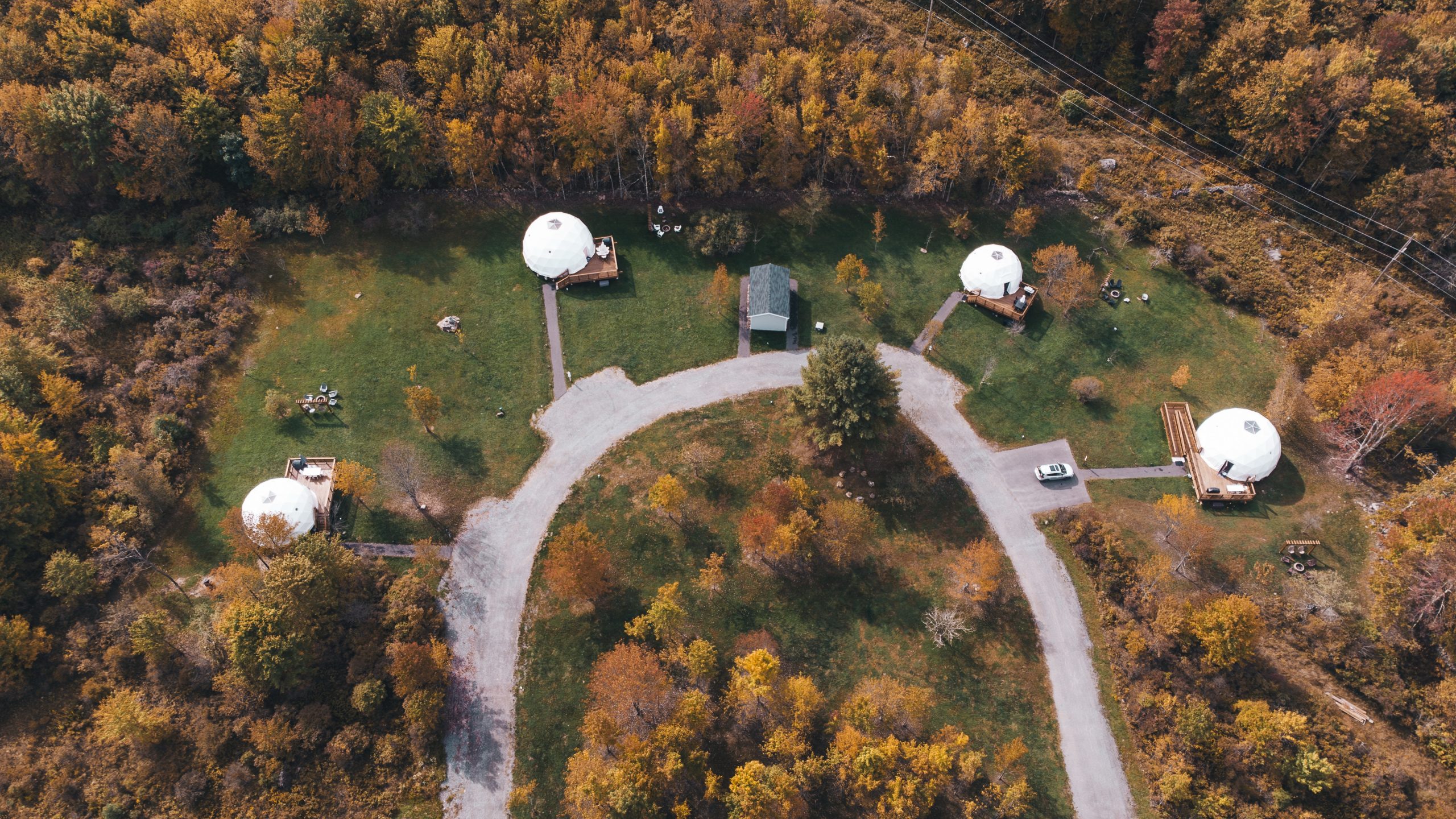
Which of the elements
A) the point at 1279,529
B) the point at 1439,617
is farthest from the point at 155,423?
the point at 1439,617

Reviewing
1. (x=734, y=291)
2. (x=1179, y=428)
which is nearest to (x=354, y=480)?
(x=734, y=291)

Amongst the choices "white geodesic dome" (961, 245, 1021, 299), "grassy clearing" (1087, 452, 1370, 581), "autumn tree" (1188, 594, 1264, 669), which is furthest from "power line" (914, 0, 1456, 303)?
"autumn tree" (1188, 594, 1264, 669)

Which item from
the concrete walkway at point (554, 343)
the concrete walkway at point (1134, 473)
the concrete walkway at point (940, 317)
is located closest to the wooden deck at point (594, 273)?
the concrete walkway at point (554, 343)

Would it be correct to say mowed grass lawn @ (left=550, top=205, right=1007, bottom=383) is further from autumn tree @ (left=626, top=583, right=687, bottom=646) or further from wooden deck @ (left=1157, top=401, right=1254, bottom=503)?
wooden deck @ (left=1157, top=401, right=1254, bottom=503)

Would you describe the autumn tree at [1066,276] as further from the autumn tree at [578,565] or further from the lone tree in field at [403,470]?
the lone tree in field at [403,470]

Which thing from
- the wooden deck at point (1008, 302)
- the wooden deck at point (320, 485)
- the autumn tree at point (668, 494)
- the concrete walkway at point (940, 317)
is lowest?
the wooden deck at point (320, 485)
